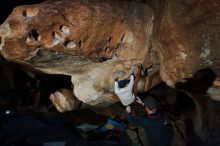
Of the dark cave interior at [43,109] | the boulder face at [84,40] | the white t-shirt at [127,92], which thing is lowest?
the dark cave interior at [43,109]

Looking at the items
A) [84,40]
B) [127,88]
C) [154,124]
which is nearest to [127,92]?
[127,88]

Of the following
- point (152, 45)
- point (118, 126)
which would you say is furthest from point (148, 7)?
point (118, 126)

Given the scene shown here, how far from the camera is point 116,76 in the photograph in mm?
5113

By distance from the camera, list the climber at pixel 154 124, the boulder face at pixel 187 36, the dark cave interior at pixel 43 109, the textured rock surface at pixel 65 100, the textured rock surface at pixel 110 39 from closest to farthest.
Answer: the boulder face at pixel 187 36 < the textured rock surface at pixel 110 39 < the climber at pixel 154 124 < the textured rock surface at pixel 65 100 < the dark cave interior at pixel 43 109

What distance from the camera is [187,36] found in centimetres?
391

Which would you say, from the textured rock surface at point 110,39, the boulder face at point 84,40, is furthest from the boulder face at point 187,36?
the boulder face at point 84,40

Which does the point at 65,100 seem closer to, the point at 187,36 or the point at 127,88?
the point at 127,88

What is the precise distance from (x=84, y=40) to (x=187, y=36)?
1.35 m

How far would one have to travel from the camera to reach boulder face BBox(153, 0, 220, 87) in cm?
365

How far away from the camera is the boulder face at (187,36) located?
12.0ft

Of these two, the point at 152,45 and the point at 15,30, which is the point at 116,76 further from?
the point at 15,30

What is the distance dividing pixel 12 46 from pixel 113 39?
1.44 metres

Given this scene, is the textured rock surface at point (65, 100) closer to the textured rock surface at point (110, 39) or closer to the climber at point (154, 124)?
the textured rock surface at point (110, 39)

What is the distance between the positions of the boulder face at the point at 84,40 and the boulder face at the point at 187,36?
481 millimetres
